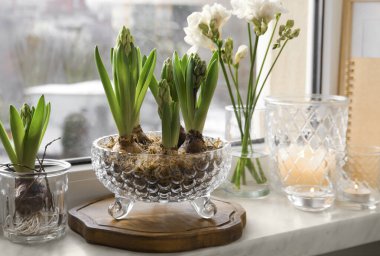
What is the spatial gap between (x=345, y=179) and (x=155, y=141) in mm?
432

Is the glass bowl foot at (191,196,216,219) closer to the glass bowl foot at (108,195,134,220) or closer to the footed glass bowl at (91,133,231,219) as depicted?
the footed glass bowl at (91,133,231,219)

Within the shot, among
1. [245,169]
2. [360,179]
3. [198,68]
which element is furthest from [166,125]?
[360,179]

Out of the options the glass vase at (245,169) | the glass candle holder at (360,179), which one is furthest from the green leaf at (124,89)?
the glass candle holder at (360,179)

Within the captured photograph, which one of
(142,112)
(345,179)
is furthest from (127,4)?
(345,179)

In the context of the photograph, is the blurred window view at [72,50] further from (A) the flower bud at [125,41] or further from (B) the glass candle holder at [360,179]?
(B) the glass candle holder at [360,179]

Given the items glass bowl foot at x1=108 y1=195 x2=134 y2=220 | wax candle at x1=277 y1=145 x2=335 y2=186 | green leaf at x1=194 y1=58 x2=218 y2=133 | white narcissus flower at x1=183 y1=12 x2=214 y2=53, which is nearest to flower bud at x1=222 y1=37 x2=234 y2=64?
white narcissus flower at x1=183 y1=12 x2=214 y2=53

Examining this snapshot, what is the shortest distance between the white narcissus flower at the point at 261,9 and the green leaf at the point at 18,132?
1.58ft

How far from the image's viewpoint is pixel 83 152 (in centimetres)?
144

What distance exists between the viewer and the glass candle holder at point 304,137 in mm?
1446

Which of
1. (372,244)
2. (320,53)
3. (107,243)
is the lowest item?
(372,244)

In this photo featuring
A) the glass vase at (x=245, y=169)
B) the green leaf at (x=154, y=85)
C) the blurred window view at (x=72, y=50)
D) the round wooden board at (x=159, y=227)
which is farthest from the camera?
the glass vase at (x=245, y=169)

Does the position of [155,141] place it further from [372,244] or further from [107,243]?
[372,244]

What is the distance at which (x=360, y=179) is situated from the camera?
1408 millimetres

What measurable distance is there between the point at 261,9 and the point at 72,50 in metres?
0.40
